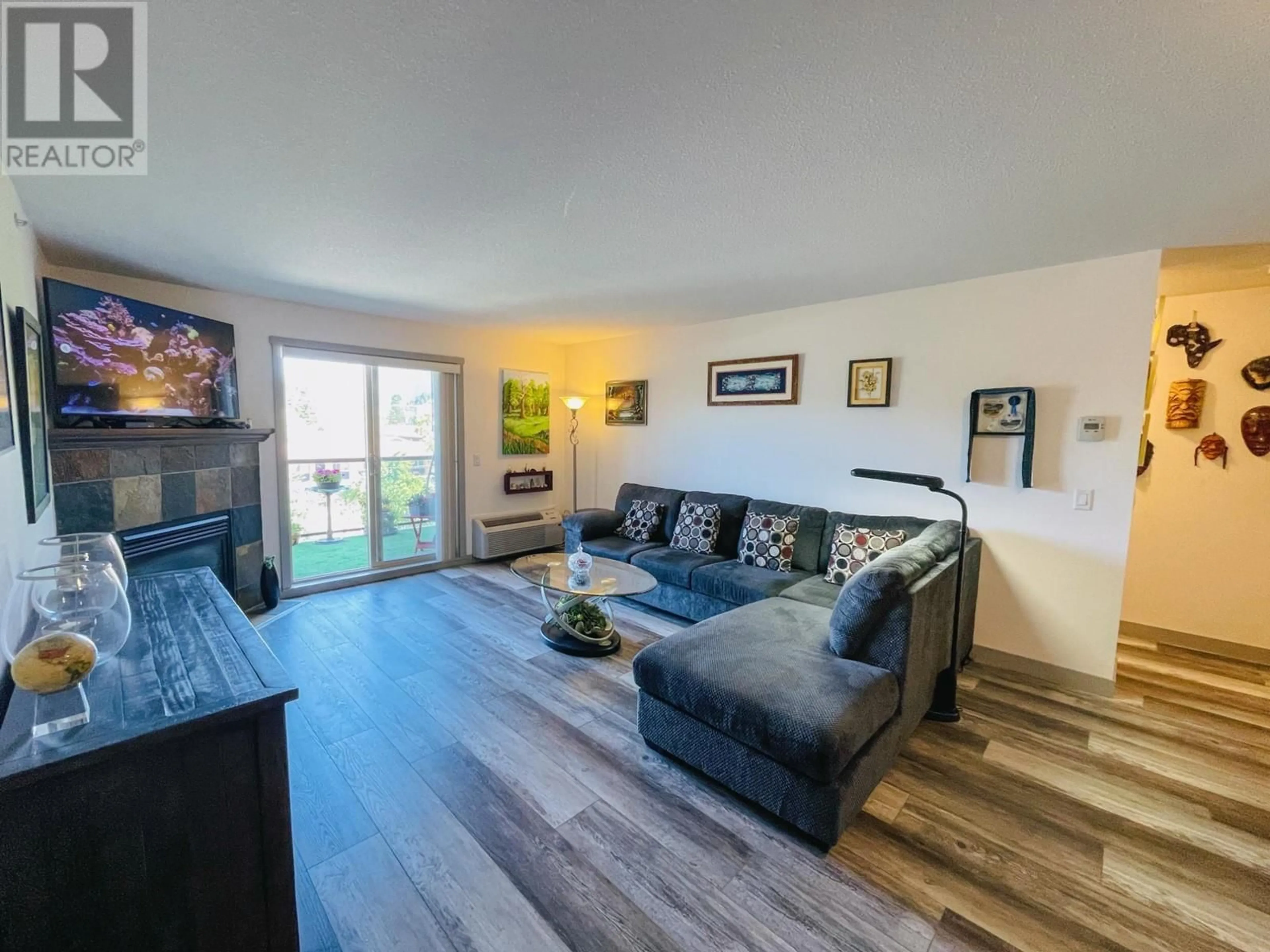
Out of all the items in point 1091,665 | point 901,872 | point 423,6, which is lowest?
point 901,872

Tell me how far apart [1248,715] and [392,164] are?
478cm

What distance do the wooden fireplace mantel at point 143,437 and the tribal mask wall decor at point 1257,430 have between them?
6.61 m

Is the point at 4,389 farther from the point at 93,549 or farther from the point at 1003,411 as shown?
the point at 1003,411

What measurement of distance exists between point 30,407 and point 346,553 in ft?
11.1

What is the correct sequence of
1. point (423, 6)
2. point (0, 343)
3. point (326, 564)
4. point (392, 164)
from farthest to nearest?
1. point (326, 564)
2. point (392, 164)
3. point (0, 343)
4. point (423, 6)

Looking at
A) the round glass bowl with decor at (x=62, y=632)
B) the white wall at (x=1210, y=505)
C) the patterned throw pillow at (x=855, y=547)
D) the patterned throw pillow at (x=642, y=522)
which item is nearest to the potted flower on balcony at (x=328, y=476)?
the patterned throw pillow at (x=642, y=522)

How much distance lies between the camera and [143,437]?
2914 millimetres

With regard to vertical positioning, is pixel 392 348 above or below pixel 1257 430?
above

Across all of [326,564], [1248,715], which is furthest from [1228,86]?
[326,564]

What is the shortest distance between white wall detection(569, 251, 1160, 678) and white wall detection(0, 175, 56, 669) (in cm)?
396

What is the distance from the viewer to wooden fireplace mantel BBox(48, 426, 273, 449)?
8.61 ft

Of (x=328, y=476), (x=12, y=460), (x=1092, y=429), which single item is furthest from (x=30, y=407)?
(x=1092, y=429)

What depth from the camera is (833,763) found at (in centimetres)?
164

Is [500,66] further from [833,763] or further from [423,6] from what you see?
[833,763]
